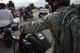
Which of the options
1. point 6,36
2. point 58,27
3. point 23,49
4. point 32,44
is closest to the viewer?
point 58,27

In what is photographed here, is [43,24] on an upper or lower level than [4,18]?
upper

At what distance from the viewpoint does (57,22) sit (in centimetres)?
303

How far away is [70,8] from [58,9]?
0.14 metres

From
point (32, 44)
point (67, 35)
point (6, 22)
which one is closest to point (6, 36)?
point (6, 22)

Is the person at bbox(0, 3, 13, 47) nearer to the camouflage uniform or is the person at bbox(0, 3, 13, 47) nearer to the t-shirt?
the t-shirt

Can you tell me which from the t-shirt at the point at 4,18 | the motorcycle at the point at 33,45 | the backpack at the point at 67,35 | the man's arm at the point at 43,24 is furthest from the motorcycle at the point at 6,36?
the backpack at the point at 67,35

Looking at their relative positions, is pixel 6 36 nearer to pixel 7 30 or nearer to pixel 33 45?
pixel 7 30

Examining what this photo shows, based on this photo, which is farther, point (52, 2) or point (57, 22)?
point (52, 2)

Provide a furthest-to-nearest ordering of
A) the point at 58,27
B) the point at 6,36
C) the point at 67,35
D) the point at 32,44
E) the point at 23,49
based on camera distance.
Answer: the point at 6,36, the point at 32,44, the point at 23,49, the point at 58,27, the point at 67,35

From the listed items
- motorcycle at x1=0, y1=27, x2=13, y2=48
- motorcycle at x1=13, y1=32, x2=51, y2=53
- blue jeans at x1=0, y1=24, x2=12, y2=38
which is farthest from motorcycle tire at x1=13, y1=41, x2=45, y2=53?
blue jeans at x1=0, y1=24, x2=12, y2=38

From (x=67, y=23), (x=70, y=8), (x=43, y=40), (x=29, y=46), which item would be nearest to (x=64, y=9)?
(x=70, y=8)

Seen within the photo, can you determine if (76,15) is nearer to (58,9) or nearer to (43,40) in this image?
(58,9)

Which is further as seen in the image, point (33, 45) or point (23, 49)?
point (33, 45)

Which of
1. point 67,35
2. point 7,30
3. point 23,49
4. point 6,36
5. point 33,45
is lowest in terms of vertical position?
point 6,36
